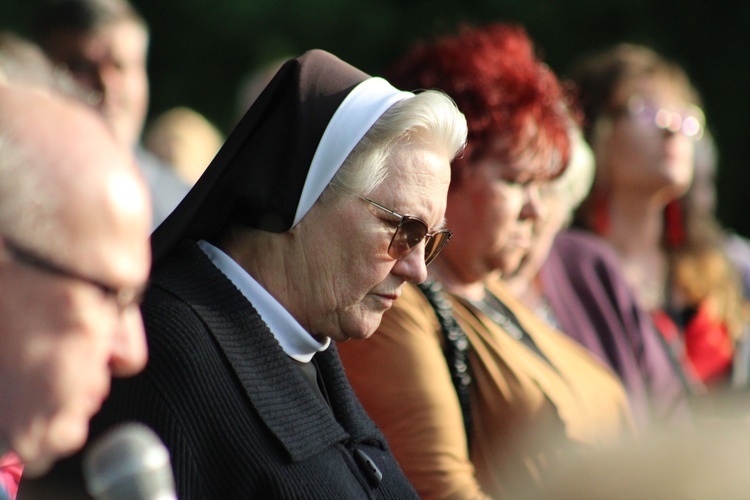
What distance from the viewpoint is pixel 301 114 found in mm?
2754

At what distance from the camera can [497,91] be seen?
3.81 m

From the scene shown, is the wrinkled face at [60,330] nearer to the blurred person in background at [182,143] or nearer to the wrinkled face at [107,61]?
the wrinkled face at [107,61]

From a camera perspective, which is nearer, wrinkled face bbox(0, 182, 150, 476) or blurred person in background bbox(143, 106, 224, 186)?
wrinkled face bbox(0, 182, 150, 476)

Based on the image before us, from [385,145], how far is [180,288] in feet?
2.22

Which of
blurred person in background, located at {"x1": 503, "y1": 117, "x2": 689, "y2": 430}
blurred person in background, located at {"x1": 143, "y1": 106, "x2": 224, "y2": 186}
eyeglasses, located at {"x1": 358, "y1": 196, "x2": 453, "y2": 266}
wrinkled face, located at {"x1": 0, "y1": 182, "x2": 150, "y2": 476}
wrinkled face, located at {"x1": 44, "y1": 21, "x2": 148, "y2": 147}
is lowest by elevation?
blurred person in background, located at {"x1": 143, "y1": 106, "x2": 224, "y2": 186}

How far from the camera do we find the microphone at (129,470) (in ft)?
4.43

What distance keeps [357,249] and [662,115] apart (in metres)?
3.20

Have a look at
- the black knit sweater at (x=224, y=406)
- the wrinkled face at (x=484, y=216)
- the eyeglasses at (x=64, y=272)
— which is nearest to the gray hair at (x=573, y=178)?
the wrinkled face at (x=484, y=216)

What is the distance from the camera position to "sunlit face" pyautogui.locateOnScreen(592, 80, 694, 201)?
18.2ft

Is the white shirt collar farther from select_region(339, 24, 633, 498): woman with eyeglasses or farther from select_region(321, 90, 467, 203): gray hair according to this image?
select_region(339, 24, 633, 498): woman with eyeglasses

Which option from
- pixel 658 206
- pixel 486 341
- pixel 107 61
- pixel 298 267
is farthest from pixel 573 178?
pixel 107 61

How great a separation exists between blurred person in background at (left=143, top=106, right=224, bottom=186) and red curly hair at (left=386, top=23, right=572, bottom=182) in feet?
12.0

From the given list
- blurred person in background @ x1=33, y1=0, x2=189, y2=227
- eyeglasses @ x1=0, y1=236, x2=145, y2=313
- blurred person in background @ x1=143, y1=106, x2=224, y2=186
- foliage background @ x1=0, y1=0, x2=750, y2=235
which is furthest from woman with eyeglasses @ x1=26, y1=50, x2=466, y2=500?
foliage background @ x1=0, y1=0, x2=750, y2=235

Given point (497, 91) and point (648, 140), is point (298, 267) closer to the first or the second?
point (497, 91)
